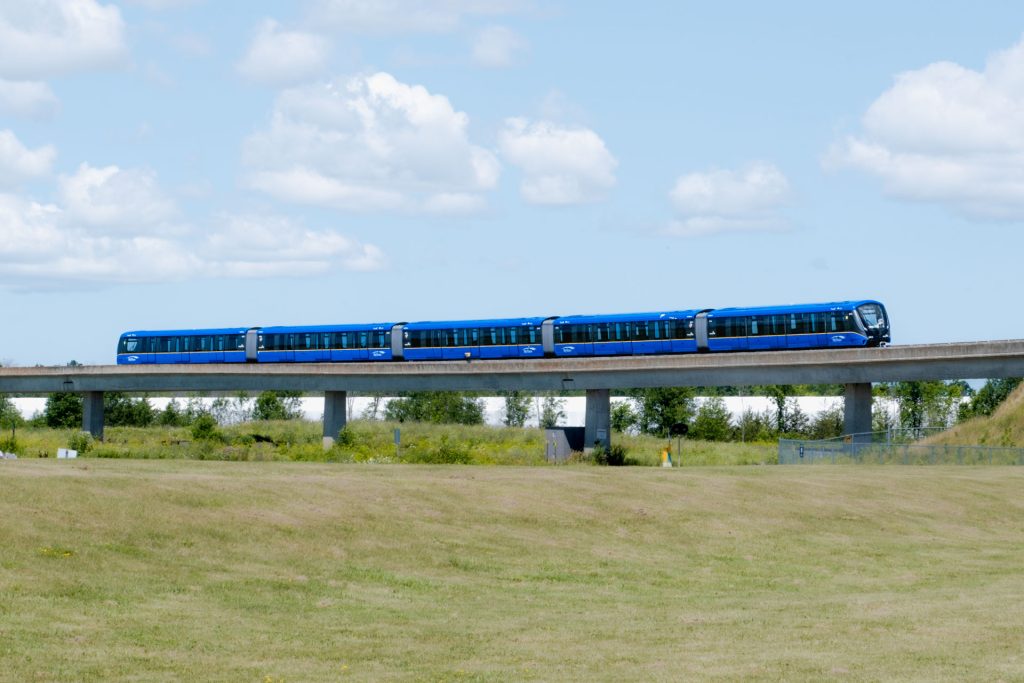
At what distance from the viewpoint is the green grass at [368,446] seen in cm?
6856

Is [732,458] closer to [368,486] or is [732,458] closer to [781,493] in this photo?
[781,493]

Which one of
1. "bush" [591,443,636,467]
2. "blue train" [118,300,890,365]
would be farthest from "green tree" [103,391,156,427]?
"bush" [591,443,636,467]

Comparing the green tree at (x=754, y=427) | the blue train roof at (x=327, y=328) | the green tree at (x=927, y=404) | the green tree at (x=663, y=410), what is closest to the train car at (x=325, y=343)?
the blue train roof at (x=327, y=328)

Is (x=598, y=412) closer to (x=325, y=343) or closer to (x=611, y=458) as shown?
(x=611, y=458)

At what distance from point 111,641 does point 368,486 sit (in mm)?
18167

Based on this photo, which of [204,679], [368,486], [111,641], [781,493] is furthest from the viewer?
[781,493]

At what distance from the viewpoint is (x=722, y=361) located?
79.1 metres

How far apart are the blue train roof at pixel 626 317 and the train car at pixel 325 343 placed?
46.3 feet

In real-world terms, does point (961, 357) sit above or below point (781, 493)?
above

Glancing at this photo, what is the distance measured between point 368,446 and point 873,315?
1312 inches

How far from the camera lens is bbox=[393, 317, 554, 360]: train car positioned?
8794cm

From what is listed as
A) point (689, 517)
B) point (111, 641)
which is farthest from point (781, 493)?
point (111, 641)

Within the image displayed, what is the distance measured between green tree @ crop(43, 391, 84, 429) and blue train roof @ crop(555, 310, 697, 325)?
61910 millimetres

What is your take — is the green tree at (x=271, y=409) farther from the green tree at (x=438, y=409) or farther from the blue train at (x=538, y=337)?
the blue train at (x=538, y=337)
